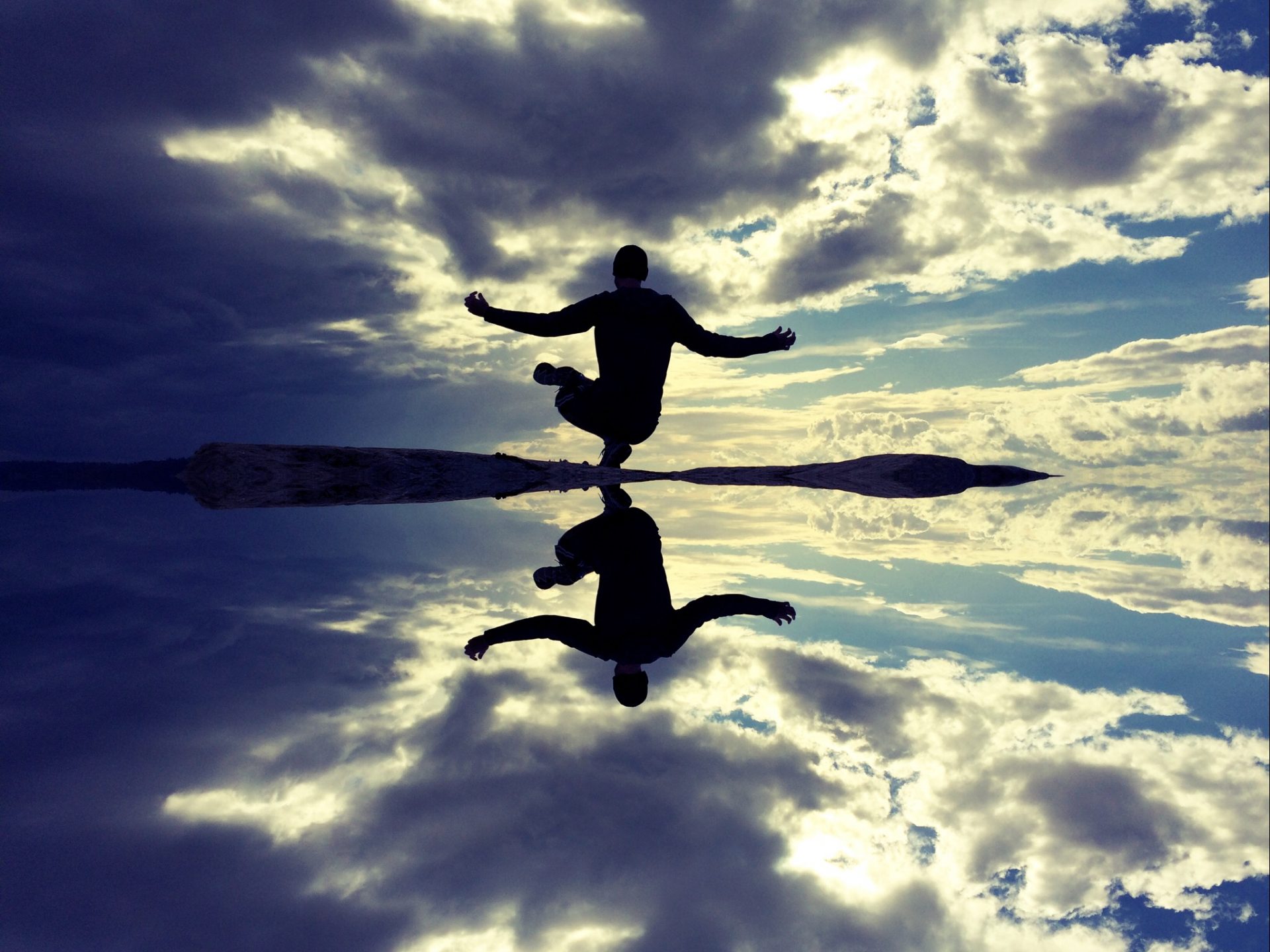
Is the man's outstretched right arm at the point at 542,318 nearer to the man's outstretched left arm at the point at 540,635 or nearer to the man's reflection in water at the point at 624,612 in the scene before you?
the man's reflection in water at the point at 624,612

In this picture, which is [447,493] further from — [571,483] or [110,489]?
[110,489]

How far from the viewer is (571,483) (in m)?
Answer: 6.60

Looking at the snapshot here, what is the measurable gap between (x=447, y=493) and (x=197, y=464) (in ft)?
6.23

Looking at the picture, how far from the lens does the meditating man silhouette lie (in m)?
6.87

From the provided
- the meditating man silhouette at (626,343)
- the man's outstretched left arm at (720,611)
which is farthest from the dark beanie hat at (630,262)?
the man's outstretched left arm at (720,611)

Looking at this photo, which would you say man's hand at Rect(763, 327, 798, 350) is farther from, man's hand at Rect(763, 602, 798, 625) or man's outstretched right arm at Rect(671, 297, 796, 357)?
man's hand at Rect(763, 602, 798, 625)

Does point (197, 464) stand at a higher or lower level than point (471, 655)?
higher

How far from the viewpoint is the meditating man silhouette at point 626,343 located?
→ 687 centimetres

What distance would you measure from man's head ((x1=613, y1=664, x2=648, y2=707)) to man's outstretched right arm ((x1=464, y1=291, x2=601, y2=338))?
3536 millimetres

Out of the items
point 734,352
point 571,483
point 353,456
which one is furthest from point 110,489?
point 734,352

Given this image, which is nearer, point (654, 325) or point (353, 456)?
point (353, 456)

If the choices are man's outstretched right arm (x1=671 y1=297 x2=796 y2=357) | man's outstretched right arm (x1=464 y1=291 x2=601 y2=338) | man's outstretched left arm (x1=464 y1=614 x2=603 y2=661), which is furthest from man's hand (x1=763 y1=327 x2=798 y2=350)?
man's outstretched left arm (x1=464 y1=614 x2=603 y2=661)

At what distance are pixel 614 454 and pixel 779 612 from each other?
120 inches

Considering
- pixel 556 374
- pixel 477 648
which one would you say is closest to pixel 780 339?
pixel 556 374
